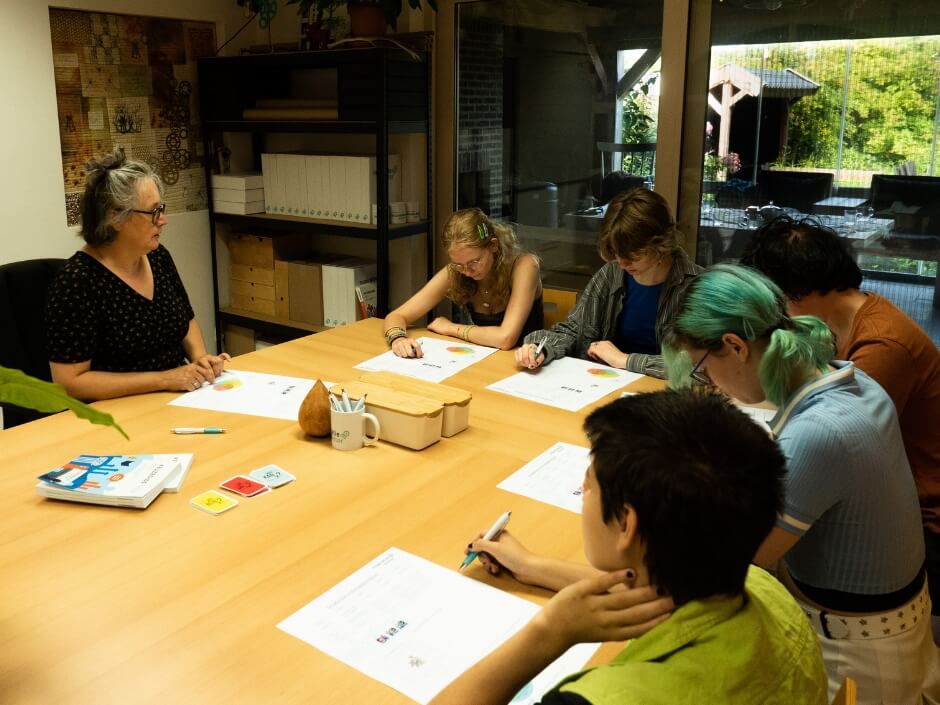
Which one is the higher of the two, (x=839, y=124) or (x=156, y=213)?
(x=839, y=124)

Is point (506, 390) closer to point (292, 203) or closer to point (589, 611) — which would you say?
point (589, 611)

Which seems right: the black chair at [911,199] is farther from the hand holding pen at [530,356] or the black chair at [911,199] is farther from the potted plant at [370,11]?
the potted plant at [370,11]

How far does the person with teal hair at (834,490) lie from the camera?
133 centimetres

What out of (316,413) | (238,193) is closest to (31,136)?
(238,193)

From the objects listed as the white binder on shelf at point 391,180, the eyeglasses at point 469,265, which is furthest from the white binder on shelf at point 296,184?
the eyeglasses at point 469,265

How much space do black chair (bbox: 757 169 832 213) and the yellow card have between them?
8.14 ft

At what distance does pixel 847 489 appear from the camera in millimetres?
1340

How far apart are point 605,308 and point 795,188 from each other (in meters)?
1.00

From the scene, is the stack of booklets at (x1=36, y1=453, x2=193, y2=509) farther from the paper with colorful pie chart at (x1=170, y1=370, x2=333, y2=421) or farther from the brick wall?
the brick wall

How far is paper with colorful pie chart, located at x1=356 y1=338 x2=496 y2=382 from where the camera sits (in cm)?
242

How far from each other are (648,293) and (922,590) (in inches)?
57.5

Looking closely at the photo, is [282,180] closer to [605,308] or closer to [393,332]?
[393,332]

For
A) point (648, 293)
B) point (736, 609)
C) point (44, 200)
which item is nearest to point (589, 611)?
point (736, 609)

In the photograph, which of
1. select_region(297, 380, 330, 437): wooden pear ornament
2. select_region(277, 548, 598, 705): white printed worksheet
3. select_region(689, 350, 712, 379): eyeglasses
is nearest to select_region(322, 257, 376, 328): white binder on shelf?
select_region(297, 380, 330, 437): wooden pear ornament
